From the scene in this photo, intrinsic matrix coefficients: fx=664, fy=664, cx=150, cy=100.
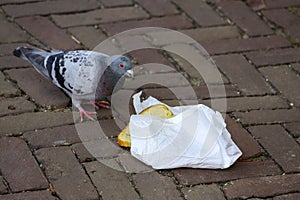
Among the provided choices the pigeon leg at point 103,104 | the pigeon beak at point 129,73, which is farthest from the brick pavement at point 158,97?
the pigeon beak at point 129,73

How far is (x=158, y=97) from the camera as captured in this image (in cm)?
367

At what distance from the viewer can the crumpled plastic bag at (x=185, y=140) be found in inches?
122

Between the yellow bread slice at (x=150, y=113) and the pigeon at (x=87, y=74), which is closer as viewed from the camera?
the yellow bread slice at (x=150, y=113)

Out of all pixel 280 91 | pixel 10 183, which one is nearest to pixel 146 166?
pixel 10 183

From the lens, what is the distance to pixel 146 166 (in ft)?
10.3

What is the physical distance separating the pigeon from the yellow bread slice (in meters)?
0.23

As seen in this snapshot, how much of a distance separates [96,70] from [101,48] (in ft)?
1.99

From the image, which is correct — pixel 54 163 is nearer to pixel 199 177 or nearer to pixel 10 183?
pixel 10 183

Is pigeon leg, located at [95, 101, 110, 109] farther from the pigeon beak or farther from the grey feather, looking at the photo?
the pigeon beak

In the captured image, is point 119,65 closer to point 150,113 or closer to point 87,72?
point 87,72

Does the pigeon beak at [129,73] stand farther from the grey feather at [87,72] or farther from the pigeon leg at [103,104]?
the pigeon leg at [103,104]

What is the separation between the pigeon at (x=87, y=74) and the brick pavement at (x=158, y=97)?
0.36 feet

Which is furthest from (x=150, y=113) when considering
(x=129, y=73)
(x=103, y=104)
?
(x=103, y=104)

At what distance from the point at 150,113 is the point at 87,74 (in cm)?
40
